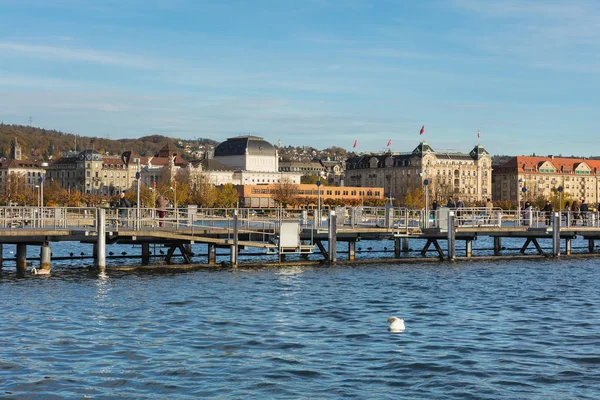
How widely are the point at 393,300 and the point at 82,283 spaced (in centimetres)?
1477

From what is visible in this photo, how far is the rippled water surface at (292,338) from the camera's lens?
75.0 feet

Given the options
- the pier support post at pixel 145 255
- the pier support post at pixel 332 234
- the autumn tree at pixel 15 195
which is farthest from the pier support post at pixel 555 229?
the autumn tree at pixel 15 195

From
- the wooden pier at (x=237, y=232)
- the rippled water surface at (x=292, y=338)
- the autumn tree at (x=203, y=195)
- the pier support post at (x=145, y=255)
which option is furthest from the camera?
the autumn tree at (x=203, y=195)

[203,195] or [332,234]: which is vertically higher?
[203,195]

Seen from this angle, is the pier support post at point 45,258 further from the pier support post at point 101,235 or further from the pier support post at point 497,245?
the pier support post at point 497,245

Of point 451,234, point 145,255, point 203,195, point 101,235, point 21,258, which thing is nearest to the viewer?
point 101,235

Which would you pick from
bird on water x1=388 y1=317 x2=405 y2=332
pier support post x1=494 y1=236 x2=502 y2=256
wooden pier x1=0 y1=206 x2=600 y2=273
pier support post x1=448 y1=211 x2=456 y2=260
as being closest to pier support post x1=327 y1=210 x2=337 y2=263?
wooden pier x1=0 y1=206 x2=600 y2=273

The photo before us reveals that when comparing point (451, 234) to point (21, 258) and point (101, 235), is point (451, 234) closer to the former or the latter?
point (101, 235)

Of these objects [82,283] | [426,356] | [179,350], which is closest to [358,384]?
[426,356]

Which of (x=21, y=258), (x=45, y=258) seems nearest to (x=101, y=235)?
(x=45, y=258)

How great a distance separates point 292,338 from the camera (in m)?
29.3

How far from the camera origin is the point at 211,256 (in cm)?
5481

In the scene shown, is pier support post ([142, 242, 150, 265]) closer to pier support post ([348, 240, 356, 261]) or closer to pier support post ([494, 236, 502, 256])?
pier support post ([348, 240, 356, 261])

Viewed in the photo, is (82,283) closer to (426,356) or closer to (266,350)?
(266,350)
